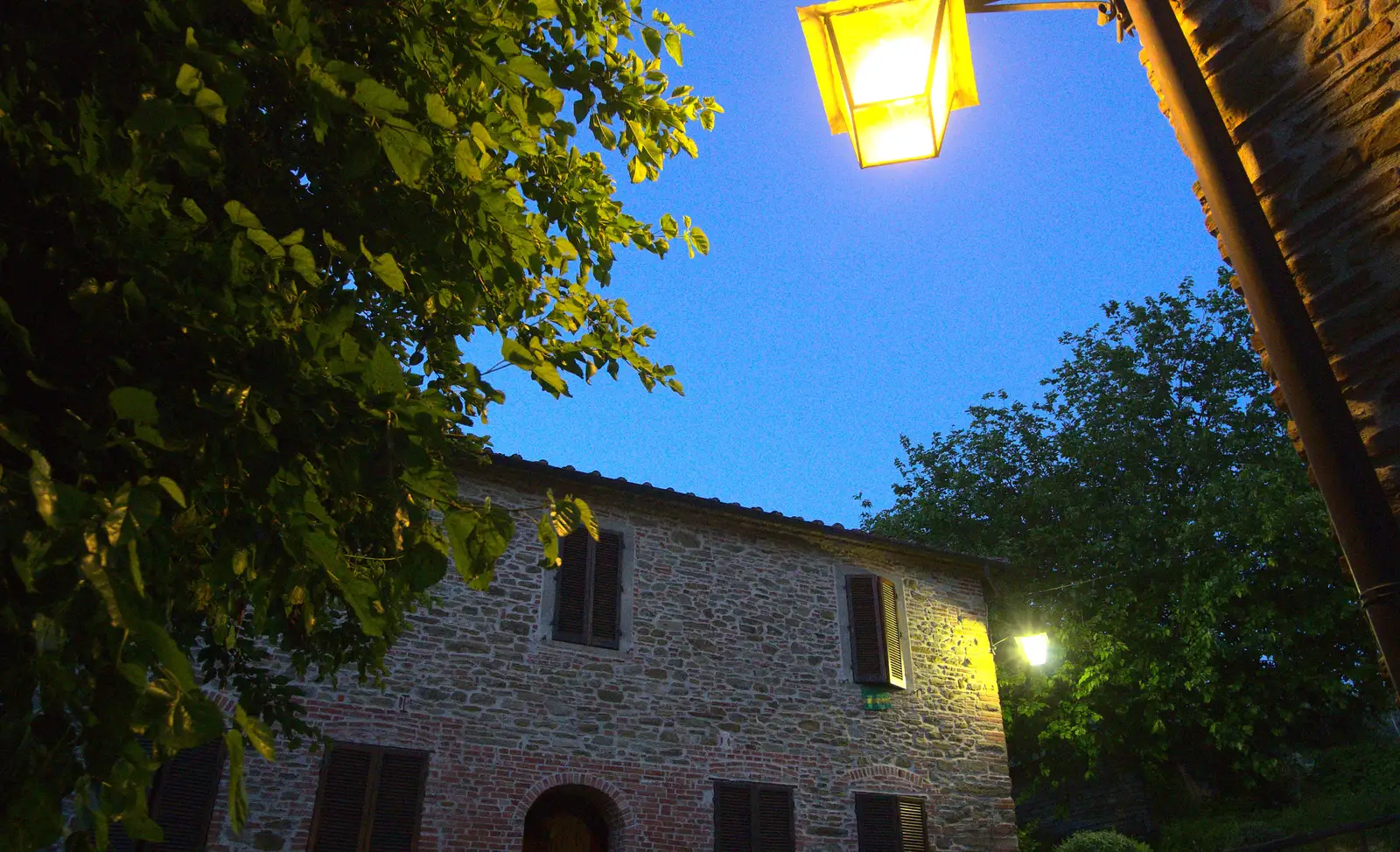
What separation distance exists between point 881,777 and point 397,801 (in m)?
5.71

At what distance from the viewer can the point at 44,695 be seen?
235 centimetres

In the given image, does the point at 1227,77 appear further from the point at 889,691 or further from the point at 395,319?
the point at 889,691

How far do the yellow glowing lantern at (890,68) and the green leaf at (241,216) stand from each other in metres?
1.97

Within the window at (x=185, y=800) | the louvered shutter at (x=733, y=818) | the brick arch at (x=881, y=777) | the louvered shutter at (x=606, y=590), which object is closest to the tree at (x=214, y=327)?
the window at (x=185, y=800)

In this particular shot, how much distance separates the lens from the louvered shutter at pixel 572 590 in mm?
10383

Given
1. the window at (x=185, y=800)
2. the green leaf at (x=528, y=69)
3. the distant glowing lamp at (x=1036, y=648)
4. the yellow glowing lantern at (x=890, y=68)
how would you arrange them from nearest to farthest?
the green leaf at (x=528, y=69) → the yellow glowing lantern at (x=890, y=68) → the window at (x=185, y=800) → the distant glowing lamp at (x=1036, y=648)

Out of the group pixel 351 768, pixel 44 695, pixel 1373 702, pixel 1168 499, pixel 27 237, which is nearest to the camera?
pixel 44 695

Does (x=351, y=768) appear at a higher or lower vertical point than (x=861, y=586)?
lower

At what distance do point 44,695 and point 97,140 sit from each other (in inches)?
61.2

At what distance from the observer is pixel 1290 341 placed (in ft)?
8.01

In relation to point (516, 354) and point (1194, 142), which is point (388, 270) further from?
point (1194, 142)

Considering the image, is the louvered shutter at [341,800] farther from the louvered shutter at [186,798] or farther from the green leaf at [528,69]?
the green leaf at [528,69]

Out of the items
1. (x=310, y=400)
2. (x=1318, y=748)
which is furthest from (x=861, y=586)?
(x=1318, y=748)

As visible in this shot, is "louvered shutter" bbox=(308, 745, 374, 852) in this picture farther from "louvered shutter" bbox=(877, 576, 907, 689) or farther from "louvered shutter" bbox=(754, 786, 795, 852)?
"louvered shutter" bbox=(877, 576, 907, 689)
